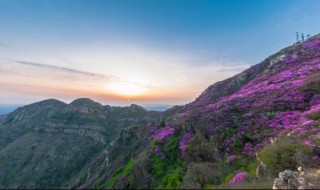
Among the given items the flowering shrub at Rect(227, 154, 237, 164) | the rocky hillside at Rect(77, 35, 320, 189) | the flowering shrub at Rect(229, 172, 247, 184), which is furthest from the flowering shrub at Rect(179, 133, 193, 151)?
the flowering shrub at Rect(229, 172, 247, 184)

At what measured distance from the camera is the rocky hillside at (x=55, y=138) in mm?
85312

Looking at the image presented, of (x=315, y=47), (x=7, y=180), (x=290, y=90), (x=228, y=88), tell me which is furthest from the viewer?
(x=7, y=180)

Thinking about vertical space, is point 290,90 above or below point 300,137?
above

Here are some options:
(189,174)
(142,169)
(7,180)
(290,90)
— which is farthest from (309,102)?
(7,180)

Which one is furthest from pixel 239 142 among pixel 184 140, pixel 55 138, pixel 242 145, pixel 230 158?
pixel 55 138

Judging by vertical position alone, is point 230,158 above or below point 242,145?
below

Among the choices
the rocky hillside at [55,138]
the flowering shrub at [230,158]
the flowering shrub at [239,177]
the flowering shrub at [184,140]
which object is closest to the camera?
the flowering shrub at [239,177]

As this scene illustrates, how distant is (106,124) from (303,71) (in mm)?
116892

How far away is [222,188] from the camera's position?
4.70 meters

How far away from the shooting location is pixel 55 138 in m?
111

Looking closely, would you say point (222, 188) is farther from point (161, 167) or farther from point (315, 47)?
point (315, 47)

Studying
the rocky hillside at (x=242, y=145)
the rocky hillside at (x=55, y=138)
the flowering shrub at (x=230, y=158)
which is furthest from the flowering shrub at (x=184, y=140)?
the rocky hillside at (x=55, y=138)

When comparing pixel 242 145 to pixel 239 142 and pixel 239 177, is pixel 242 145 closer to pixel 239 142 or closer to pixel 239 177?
pixel 239 142

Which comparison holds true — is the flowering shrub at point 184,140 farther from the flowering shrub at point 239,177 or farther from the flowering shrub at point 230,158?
the flowering shrub at point 239,177
